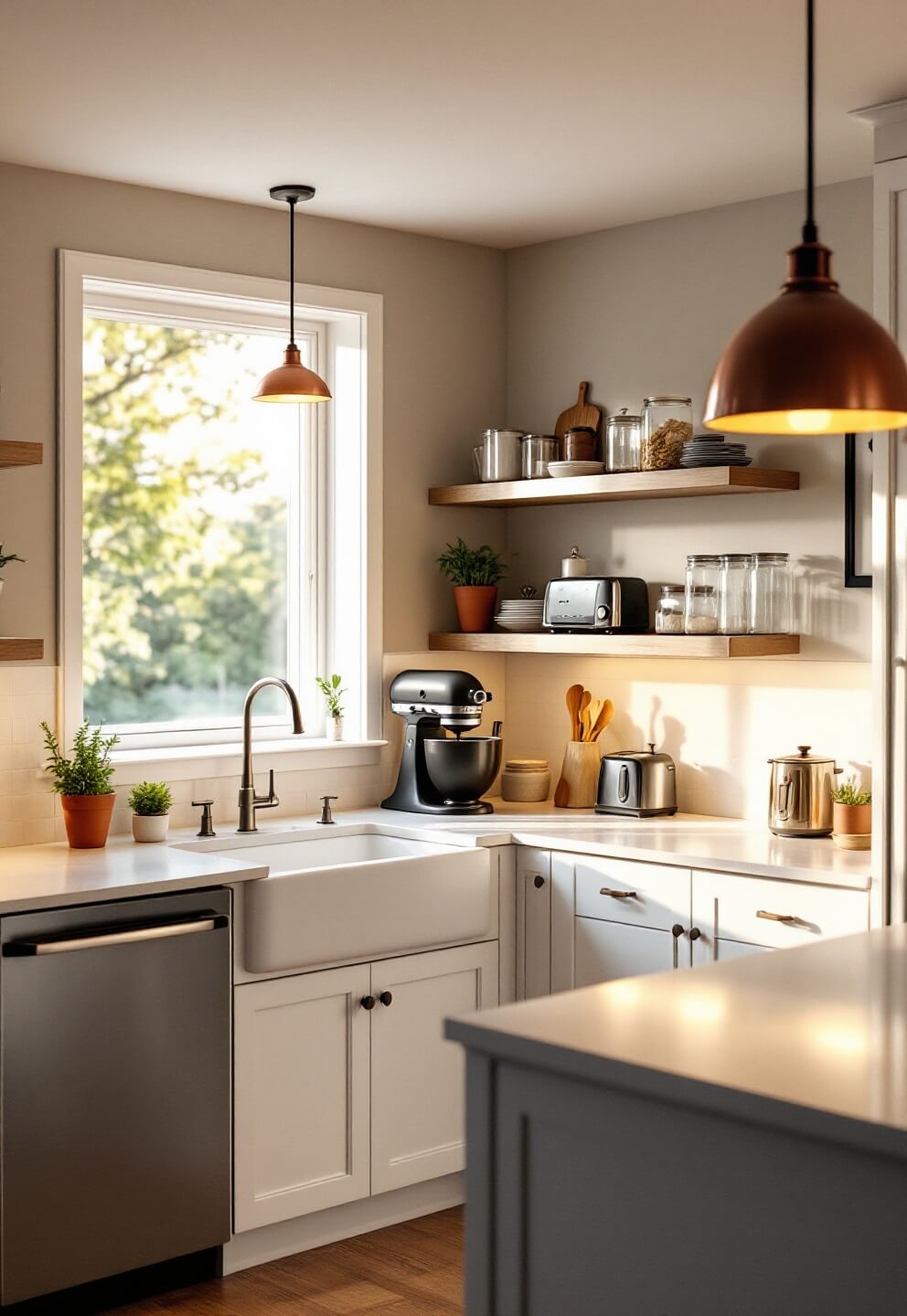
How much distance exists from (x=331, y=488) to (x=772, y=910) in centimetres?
194

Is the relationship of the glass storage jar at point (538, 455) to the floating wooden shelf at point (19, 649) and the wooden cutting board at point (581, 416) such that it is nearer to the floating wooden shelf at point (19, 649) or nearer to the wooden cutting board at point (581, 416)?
the wooden cutting board at point (581, 416)

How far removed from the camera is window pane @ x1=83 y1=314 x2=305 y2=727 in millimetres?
4398

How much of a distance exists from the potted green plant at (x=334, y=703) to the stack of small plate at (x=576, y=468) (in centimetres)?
89

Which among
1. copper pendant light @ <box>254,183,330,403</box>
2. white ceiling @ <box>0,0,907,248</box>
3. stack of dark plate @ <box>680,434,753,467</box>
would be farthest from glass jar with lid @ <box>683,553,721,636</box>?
copper pendant light @ <box>254,183,330,403</box>

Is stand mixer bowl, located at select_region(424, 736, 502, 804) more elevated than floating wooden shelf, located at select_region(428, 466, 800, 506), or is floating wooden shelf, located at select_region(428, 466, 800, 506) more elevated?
floating wooden shelf, located at select_region(428, 466, 800, 506)

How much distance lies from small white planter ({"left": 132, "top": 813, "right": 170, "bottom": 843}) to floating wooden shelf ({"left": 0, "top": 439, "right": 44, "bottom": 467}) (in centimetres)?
93

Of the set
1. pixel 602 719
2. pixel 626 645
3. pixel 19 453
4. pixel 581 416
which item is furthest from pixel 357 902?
pixel 581 416

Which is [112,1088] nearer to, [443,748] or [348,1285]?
[348,1285]

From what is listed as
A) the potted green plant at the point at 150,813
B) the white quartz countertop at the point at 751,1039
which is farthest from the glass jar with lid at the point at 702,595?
the white quartz countertop at the point at 751,1039

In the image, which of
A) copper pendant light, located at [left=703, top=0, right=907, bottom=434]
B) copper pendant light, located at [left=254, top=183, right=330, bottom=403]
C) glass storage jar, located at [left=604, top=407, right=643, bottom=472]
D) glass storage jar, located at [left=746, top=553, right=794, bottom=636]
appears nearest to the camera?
copper pendant light, located at [left=703, top=0, right=907, bottom=434]

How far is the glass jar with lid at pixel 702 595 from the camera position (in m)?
4.31

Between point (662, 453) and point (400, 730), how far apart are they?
1.18 meters

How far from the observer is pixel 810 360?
190 cm

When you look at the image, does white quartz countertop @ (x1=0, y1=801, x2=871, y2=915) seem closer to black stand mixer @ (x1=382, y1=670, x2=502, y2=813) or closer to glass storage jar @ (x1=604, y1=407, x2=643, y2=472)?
black stand mixer @ (x1=382, y1=670, x2=502, y2=813)
